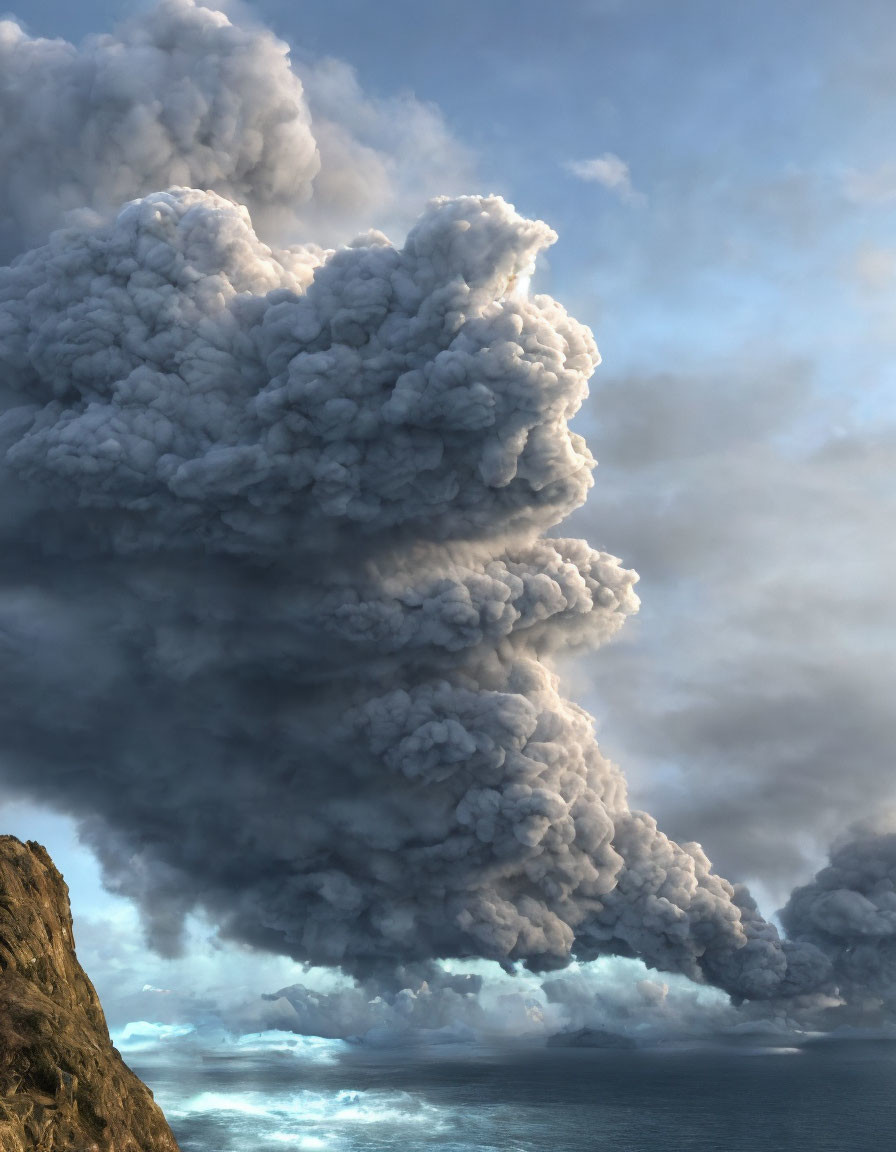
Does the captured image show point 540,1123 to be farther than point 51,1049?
Yes

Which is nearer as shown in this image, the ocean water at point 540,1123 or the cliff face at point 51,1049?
the cliff face at point 51,1049

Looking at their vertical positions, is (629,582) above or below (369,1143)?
above

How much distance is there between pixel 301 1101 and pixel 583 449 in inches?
6140

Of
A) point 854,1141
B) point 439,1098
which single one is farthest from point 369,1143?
point 439,1098

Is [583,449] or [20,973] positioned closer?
[20,973]

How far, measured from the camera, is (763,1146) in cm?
13238

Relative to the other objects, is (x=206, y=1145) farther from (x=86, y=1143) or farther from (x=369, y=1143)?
(x=86, y=1143)

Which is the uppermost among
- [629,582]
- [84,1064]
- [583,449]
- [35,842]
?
[583,449]

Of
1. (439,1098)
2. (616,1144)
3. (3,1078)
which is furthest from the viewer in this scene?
(439,1098)

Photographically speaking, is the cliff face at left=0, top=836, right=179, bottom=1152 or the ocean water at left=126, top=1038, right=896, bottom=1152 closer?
the cliff face at left=0, top=836, right=179, bottom=1152

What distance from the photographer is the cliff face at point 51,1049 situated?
42188 millimetres

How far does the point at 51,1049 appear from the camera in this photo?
44781 millimetres

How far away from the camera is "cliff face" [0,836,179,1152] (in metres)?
42.2

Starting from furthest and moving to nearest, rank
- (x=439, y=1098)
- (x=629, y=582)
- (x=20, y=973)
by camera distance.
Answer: (x=439, y=1098) < (x=629, y=582) < (x=20, y=973)
